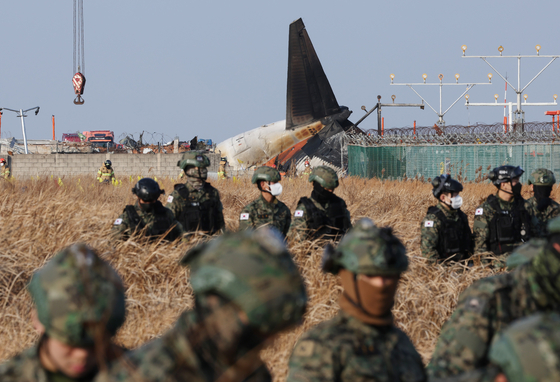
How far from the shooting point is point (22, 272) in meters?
5.95

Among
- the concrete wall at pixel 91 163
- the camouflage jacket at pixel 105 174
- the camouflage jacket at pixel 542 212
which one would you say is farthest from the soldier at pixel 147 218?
the concrete wall at pixel 91 163

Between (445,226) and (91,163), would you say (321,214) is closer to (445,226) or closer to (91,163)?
(445,226)

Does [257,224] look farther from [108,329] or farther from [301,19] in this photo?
[301,19]

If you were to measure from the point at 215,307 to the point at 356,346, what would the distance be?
0.92 metres

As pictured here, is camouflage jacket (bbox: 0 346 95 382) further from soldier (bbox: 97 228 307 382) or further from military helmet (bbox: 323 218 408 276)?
military helmet (bbox: 323 218 408 276)

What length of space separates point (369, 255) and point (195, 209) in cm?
581

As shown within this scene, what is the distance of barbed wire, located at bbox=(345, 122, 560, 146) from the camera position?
68.7 feet

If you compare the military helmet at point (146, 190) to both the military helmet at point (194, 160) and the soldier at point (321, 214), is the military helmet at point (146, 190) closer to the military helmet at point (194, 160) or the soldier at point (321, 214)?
the military helmet at point (194, 160)

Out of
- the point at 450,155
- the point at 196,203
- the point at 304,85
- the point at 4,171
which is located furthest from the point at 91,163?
the point at 196,203

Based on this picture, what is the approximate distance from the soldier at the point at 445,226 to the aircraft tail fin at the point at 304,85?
26.0 meters

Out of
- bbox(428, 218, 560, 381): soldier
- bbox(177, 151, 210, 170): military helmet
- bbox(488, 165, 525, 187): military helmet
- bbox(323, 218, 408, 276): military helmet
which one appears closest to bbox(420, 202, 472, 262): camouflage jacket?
bbox(488, 165, 525, 187): military helmet

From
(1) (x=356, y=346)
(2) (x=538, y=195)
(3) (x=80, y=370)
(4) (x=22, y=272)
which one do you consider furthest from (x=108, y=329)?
(2) (x=538, y=195)

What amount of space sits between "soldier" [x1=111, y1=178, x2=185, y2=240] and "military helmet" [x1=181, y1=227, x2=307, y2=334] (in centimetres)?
526

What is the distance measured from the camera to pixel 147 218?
280 inches
